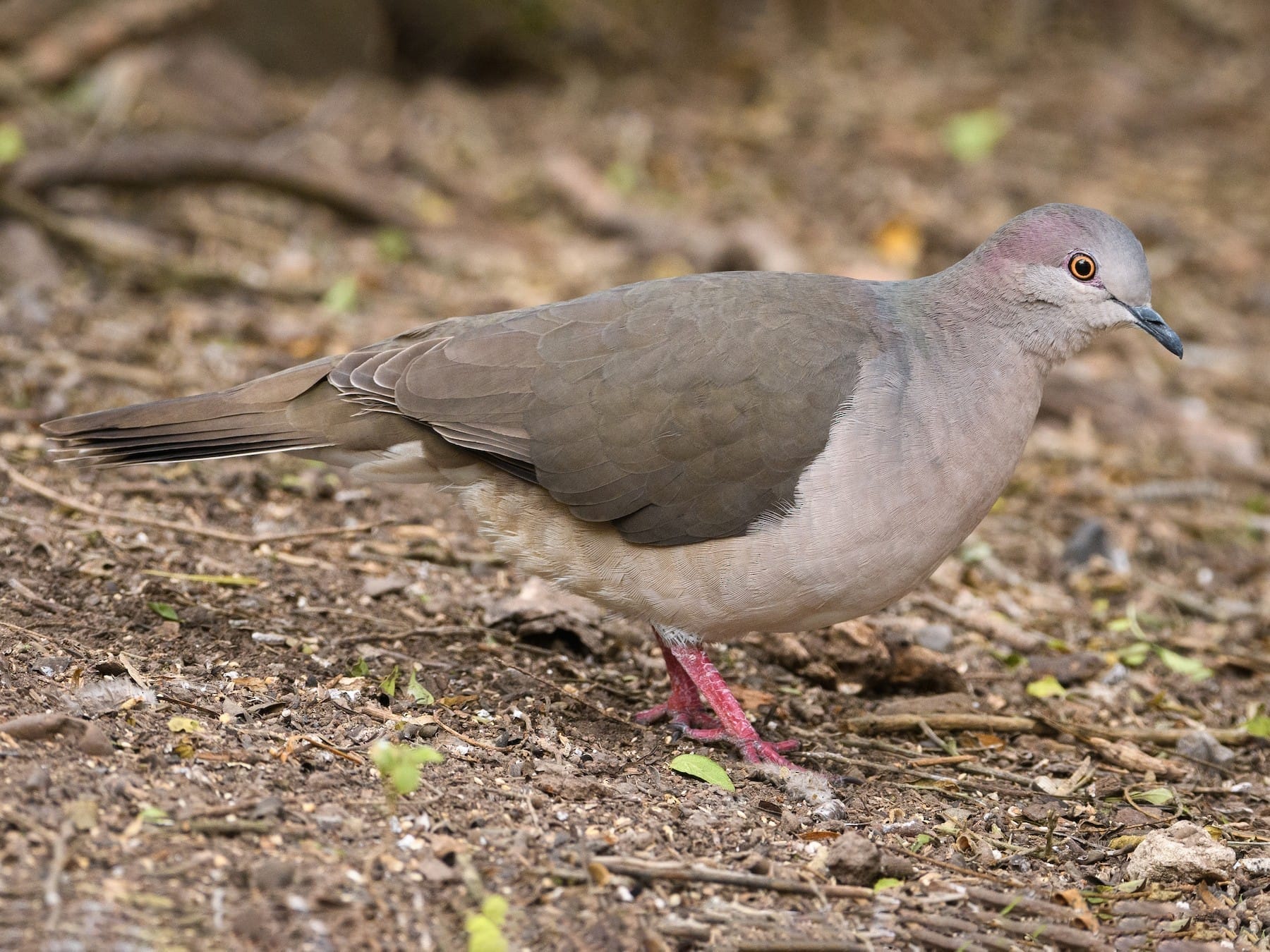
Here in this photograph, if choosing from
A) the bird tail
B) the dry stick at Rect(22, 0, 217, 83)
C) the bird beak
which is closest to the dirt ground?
the dry stick at Rect(22, 0, 217, 83)

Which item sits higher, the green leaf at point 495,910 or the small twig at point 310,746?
the green leaf at point 495,910

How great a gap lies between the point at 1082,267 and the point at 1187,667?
1850 millimetres

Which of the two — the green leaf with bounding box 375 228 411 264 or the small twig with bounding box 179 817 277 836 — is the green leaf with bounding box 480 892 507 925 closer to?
the small twig with bounding box 179 817 277 836

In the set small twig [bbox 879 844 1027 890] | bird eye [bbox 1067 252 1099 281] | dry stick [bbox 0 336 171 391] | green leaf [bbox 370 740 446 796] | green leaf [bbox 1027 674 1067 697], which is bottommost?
dry stick [bbox 0 336 171 391]

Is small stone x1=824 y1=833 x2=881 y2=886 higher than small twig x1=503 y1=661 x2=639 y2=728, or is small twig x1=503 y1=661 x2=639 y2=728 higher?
small stone x1=824 y1=833 x2=881 y2=886

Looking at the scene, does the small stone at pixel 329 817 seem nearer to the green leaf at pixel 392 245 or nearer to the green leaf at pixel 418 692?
the green leaf at pixel 418 692

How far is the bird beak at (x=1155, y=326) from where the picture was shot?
424cm

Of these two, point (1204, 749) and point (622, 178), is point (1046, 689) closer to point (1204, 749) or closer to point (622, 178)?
point (1204, 749)

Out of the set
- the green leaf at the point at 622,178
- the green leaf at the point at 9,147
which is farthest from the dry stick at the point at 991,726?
the green leaf at the point at 622,178

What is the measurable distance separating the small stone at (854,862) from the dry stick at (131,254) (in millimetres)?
4914

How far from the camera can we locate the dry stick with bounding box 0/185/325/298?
6.85m

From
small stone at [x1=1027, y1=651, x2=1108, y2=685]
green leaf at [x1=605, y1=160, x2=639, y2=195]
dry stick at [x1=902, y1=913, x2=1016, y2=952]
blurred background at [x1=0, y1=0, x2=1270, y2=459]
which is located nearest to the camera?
dry stick at [x1=902, y1=913, x2=1016, y2=952]

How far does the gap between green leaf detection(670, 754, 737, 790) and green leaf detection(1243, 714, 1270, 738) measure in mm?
1960

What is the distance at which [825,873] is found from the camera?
136 inches
